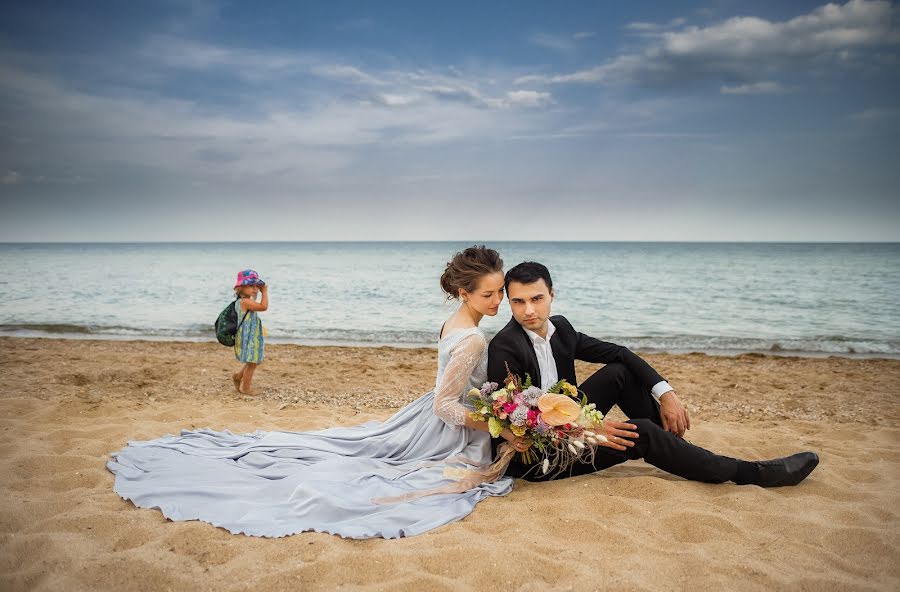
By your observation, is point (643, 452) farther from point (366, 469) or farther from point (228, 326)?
point (228, 326)

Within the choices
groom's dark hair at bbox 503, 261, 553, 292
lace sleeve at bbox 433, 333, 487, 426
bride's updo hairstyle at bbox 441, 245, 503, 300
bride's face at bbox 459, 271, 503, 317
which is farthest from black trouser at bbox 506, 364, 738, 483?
bride's updo hairstyle at bbox 441, 245, 503, 300

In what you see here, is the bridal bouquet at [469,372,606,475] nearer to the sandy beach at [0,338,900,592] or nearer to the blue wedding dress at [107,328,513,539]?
the blue wedding dress at [107,328,513,539]

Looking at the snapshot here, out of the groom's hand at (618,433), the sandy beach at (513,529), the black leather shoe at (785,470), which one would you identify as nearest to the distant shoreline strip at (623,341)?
the sandy beach at (513,529)

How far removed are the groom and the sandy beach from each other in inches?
5.8

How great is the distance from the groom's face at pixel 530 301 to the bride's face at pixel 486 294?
0.12 meters

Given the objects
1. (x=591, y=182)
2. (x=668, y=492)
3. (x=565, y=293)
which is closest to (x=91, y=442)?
(x=668, y=492)

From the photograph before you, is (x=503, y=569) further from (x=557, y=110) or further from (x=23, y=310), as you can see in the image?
(x=557, y=110)

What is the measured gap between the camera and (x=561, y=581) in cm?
279

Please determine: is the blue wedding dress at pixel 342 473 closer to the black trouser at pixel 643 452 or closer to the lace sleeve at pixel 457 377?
the lace sleeve at pixel 457 377

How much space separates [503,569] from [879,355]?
39.7 feet

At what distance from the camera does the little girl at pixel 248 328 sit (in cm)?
761

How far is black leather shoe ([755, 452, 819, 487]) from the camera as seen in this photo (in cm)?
401

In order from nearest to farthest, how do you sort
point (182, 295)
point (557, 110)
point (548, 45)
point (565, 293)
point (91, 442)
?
point (91, 442), point (182, 295), point (565, 293), point (548, 45), point (557, 110)

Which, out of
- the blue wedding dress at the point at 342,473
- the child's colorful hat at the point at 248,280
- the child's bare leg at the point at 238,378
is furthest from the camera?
the child's bare leg at the point at 238,378
